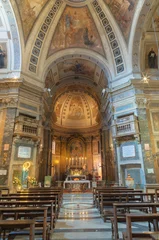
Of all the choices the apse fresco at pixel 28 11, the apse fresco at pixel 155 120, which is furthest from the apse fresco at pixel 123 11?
the apse fresco at pixel 155 120

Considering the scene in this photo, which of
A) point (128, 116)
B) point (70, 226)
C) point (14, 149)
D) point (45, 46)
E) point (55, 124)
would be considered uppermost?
point (45, 46)

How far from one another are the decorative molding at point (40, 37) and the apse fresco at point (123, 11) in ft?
13.7

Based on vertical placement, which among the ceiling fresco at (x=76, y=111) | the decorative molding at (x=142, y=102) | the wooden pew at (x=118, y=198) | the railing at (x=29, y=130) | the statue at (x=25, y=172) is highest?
the ceiling fresco at (x=76, y=111)

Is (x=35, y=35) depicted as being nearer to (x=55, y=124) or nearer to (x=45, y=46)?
(x=45, y=46)

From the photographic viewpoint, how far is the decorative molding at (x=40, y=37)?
13.6 meters

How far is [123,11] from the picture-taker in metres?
12.9

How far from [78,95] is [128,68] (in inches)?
447

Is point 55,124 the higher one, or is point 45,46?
point 45,46

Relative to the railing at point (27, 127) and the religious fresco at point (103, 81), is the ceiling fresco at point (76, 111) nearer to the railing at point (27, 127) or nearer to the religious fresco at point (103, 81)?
the religious fresco at point (103, 81)

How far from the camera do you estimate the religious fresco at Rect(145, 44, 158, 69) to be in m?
13.7

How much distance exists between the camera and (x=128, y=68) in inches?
537

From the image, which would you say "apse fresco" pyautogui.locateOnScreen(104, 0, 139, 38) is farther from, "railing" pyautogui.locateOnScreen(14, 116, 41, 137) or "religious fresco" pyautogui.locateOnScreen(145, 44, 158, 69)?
"railing" pyautogui.locateOnScreen(14, 116, 41, 137)

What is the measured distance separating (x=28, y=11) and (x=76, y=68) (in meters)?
7.26

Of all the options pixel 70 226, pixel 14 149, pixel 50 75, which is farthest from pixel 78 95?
pixel 70 226
